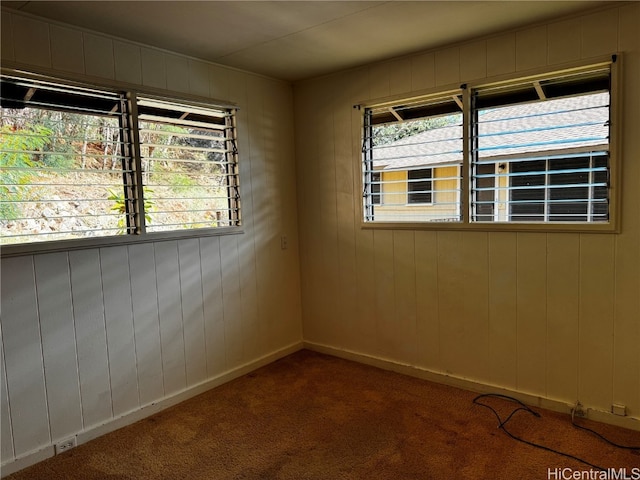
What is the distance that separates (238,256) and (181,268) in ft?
1.60

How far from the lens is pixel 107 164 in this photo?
2557mm

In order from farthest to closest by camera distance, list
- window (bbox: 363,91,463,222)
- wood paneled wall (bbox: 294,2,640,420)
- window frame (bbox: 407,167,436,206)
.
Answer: window frame (bbox: 407,167,436,206) < window (bbox: 363,91,463,222) < wood paneled wall (bbox: 294,2,640,420)

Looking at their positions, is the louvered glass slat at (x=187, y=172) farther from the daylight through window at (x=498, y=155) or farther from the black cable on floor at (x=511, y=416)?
the black cable on floor at (x=511, y=416)

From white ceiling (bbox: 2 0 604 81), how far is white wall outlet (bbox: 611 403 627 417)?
2196 mm

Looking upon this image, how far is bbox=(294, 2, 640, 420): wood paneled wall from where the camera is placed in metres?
2.36

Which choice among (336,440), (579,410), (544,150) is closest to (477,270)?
(544,150)

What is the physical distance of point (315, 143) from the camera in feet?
11.6

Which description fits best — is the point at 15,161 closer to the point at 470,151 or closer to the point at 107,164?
the point at 107,164

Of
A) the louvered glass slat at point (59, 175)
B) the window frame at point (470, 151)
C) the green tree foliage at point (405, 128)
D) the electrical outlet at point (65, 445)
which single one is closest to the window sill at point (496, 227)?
the window frame at point (470, 151)

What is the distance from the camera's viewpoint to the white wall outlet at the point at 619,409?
2.41 metres

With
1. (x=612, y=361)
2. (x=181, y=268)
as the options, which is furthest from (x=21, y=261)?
(x=612, y=361)

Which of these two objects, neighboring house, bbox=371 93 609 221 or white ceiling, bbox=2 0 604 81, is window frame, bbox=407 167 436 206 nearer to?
neighboring house, bbox=371 93 609 221

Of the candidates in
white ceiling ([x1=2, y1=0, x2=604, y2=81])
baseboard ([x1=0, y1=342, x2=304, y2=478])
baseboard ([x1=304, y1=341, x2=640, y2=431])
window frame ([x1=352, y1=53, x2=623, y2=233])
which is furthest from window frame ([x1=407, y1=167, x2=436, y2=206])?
baseboard ([x1=0, y1=342, x2=304, y2=478])

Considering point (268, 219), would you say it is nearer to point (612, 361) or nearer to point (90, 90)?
point (90, 90)
